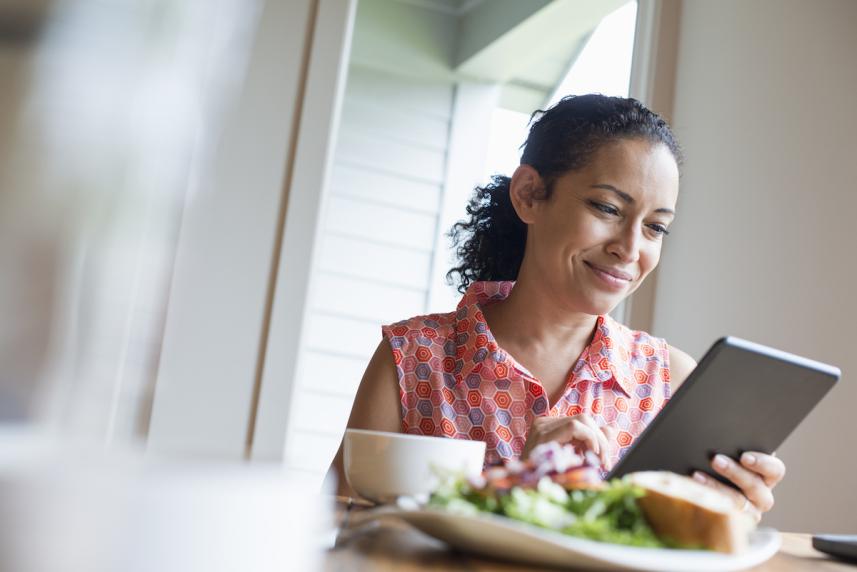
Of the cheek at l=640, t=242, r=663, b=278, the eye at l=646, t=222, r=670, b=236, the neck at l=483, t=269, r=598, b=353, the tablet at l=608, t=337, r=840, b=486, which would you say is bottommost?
the tablet at l=608, t=337, r=840, b=486

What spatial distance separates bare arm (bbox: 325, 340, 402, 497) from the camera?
138 centimetres

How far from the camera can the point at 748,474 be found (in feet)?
3.06

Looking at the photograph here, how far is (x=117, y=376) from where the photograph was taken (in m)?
2.25

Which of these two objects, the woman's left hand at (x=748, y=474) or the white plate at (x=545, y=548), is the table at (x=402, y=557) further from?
the woman's left hand at (x=748, y=474)

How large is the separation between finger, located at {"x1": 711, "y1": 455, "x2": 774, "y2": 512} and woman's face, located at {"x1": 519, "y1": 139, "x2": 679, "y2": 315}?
527 mm

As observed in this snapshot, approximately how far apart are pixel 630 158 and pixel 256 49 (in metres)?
1.34

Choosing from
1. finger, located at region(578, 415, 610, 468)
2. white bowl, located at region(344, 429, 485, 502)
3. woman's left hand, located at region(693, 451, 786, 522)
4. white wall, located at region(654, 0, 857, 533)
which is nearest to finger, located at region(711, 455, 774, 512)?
woman's left hand, located at region(693, 451, 786, 522)

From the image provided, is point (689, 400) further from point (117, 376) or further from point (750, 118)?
point (117, 376)

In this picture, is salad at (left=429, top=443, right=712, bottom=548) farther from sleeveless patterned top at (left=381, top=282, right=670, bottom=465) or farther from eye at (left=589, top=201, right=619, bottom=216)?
eye at (left=589, top=201, right=619, bottom=216)

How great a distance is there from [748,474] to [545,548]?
490mm

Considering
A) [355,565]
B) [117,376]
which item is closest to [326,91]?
[117,376]

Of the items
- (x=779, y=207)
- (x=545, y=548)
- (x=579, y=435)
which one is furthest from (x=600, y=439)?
(x=779, y=207)

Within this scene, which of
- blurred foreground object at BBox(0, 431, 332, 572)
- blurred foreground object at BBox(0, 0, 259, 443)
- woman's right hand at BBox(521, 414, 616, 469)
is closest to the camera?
blurred foreground object at BBox(0, 431, 332, 572)

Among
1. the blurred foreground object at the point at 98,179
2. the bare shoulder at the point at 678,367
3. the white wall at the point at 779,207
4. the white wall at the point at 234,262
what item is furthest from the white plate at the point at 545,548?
the white wall at the point at 234,262
